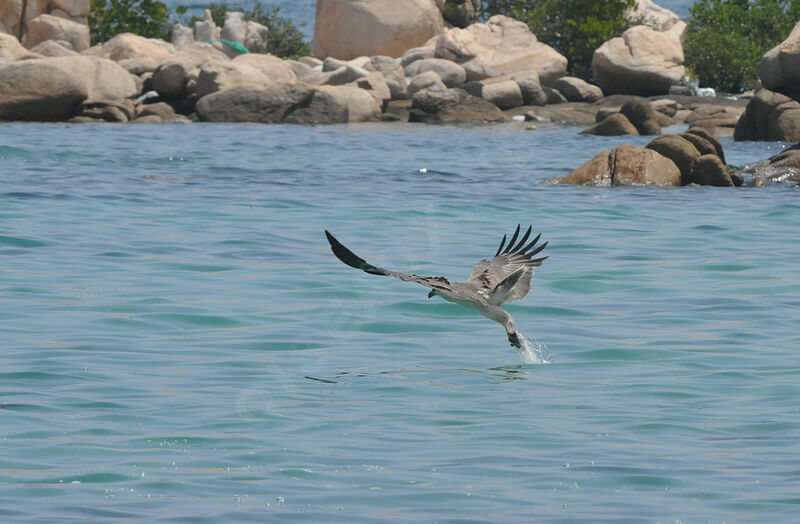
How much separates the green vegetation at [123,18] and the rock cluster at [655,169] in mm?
29198

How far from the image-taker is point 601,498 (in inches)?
259

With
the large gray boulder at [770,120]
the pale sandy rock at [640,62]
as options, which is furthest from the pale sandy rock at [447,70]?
the large gray boulder at [770,120]

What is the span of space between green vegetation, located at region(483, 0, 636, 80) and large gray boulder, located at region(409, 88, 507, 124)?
23.1 ft

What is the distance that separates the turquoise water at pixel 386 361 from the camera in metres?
6.66

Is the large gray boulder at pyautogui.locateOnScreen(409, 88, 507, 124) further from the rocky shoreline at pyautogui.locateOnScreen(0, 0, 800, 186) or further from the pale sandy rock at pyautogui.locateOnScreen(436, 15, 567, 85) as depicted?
the pale sandy rock at pyautogui.locateOnScreen(436, 15, 567, 85)

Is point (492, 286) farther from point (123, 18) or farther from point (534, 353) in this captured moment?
point (123, 18)

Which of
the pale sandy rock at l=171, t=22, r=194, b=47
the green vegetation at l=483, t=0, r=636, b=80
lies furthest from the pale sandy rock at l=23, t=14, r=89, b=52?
the green vegetation at l=483, t=0, r=636, b=80

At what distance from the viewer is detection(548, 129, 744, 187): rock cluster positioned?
2094cm

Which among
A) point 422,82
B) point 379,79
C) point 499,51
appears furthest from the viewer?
point 499,51

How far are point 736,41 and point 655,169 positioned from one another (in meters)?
24.0

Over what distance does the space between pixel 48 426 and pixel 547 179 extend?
588 inches

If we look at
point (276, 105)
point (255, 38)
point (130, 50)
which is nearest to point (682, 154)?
point (276, 105)

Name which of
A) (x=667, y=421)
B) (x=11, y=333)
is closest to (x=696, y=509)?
(x=667, y=421)

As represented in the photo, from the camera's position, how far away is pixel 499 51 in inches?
1694
